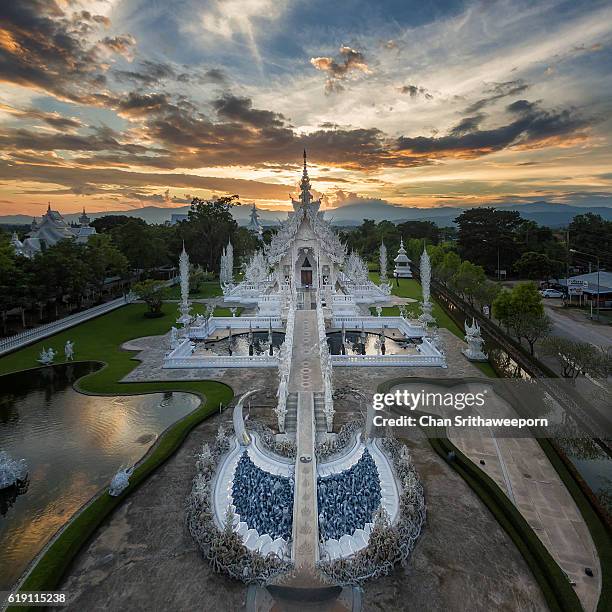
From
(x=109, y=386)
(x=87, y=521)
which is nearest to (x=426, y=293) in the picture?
(x=109, y=386)

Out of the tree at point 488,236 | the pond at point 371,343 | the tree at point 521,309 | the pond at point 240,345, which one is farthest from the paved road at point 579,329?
the tree at point 488,236

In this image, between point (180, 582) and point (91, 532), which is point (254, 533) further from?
point (91, 532)

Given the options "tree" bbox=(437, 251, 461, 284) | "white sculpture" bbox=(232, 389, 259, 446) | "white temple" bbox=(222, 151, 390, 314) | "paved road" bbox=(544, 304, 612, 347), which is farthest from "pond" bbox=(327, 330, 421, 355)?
"tree" bbox=(437, 251, 461, 284)

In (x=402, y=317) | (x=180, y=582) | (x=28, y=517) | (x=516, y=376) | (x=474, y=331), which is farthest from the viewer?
(x=402, y=317)

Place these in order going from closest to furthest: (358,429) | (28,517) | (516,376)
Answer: (28,517) → (358,429) → (516,376)

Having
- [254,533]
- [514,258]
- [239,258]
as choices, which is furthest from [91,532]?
[239,258]

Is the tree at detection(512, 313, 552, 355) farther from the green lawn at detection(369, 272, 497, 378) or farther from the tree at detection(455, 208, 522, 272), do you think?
the tree at detection(455, 208, 522, 272)
